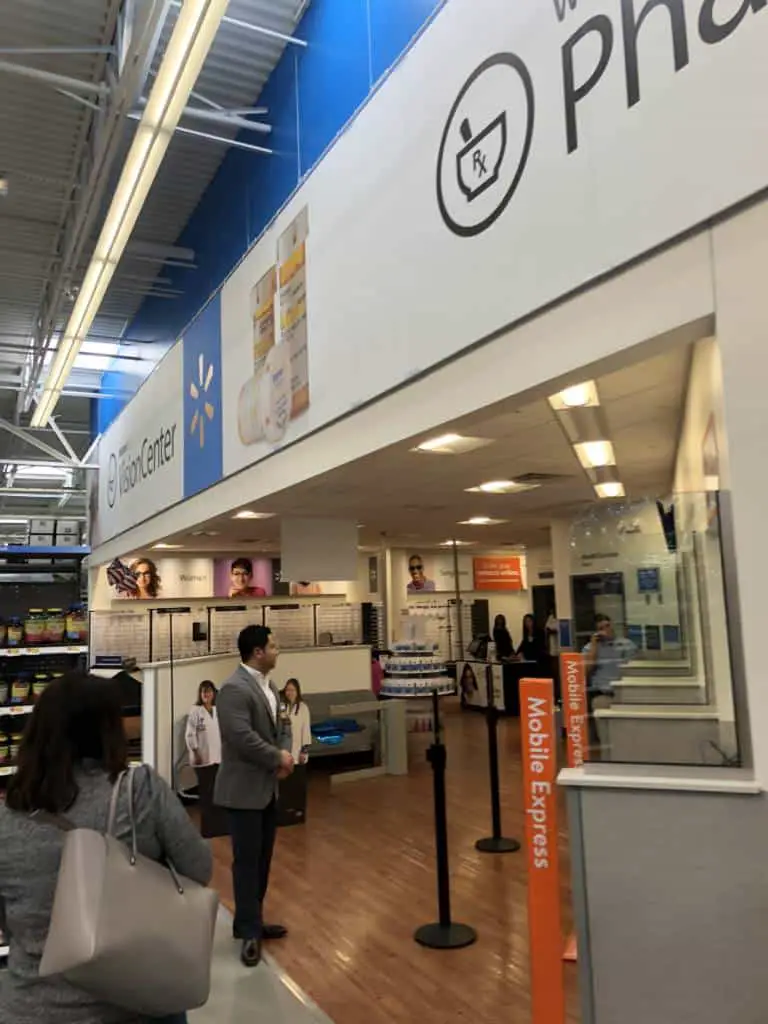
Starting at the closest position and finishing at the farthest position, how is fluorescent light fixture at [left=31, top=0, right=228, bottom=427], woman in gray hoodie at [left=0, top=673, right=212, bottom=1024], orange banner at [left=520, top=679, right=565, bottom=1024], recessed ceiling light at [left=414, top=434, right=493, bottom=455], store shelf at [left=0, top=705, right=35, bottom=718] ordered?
woman in gray hoodie at [left=0, top=673, right=212, bottom=1024] → orange banner at [left=520, top=679, right=565, bottom=1024] → fluorescent light fixture at [left=31, top=0, right=228, bottom=427] → recessed ceiling light at [left=414, top=434, right=493, bottom=455] → store shelf at [left=0, top=705, right=35, bottom=718]

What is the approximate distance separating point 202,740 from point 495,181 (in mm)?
4909

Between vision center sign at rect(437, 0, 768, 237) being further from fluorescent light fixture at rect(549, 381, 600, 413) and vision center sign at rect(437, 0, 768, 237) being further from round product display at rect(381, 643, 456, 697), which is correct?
round product display at rect(381, 643, 456, 697)

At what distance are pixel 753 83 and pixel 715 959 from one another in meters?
2.38

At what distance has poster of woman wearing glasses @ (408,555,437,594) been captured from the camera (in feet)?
48.7

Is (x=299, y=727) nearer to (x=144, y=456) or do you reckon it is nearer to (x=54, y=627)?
(x=54, y=627)

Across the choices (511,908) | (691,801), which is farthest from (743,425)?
(511,908)

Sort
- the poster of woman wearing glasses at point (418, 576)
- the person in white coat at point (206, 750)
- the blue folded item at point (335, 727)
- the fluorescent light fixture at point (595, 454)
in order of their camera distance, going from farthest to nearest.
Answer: the poster of woman wearing glasses at point (418, 576) → the blue folded item at point (335, 727) → the person in white coat at point (206, 750) → the fluorescent light fixture at point (595, 454)

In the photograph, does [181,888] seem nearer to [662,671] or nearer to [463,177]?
[662,671]

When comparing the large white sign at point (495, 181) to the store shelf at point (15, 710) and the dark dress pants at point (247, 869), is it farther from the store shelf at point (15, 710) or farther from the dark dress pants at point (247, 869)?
the store shelf at point (15, 710)

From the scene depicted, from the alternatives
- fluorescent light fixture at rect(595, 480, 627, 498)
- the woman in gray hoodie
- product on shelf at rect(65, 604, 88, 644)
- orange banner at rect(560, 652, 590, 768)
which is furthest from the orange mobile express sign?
the woman in gray hoodie

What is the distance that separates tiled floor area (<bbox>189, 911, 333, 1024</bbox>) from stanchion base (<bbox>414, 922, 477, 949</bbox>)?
0.70 meters

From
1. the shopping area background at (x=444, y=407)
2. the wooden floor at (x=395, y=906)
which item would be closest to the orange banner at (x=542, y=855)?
the shopping area background at (x=444, y=407)

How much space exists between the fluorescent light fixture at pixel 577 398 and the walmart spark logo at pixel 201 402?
12.3 ft

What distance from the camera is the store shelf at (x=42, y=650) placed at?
7.00 metres
